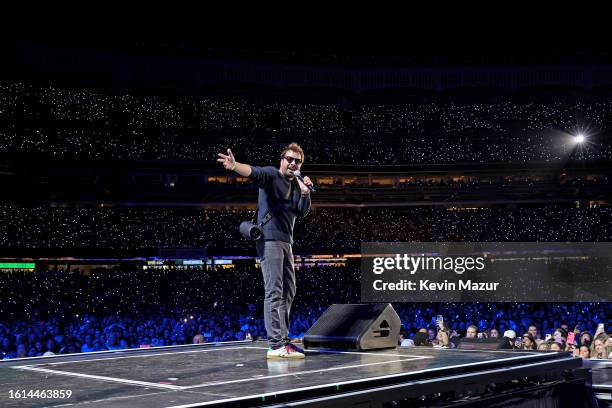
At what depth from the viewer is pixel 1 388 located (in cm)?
367

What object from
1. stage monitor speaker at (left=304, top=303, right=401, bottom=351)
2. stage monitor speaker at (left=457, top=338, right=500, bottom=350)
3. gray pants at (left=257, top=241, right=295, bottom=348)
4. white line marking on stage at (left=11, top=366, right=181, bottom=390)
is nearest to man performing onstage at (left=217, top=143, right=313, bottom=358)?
gray pants at (left=257, top=241, right=295, bottom=348)

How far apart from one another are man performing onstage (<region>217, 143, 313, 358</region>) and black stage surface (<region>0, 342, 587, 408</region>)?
0.87 feet

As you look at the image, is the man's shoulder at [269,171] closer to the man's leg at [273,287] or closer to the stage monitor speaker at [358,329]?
the man's leg at [273,287]

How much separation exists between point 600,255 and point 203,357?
18.4 m

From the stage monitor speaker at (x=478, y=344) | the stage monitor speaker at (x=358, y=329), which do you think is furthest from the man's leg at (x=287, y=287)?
the stage monitor speaker at (x=478, y=344)

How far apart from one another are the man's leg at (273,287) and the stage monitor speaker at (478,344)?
7.57 ft

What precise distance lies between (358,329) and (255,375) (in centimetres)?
181

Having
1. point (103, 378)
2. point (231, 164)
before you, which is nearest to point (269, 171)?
point (231, 164)

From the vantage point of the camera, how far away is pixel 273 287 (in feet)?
16.5

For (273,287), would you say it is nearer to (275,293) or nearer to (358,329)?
(275,293)

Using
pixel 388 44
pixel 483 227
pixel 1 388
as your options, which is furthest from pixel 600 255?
pixel 1 388

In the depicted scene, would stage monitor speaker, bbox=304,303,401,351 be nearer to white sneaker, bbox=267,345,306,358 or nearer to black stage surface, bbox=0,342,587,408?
black stage surface, bbox=0,342,587,408

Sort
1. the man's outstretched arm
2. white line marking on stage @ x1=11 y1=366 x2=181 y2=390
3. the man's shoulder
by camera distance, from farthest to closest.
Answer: the man's shoulder < the man's outstretched arm < white line marking on stage @ x1=11 y1=366 x2=181 y2=390

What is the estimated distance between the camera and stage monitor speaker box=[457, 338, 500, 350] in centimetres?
639
